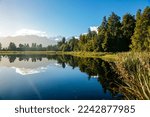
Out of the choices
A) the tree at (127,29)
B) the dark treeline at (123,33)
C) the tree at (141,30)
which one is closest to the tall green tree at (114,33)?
the dark treeline at (123,33)

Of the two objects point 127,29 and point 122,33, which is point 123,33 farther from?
point 127,29

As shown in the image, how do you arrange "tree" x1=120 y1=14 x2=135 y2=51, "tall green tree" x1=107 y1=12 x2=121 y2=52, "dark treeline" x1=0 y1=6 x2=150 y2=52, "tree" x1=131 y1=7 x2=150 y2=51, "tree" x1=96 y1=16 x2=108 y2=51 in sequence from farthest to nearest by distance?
"tree" x1=96 y1=16 x2=108 y2=51, "tall green tree" x1=107 y1=12 x2=121 y2=52, "tree" x1=120 y1=14 x2=135 y2=51, "dark treeline" x1=0 y1=6 x2=150 y2=52, "tree" x1=131 y1=7 x2=150 y2=51

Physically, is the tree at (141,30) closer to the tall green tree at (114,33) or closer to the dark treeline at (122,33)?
the dark treeline at (122,33)

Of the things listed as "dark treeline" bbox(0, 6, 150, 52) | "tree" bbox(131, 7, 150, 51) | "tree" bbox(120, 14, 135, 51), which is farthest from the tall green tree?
"tree" bbox(131, 7, 150, 51)

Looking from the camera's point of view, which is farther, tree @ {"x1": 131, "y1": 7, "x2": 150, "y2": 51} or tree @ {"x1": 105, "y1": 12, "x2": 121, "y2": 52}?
tree @ {"x1": 105, "y1": 12, "x2": 121, "y2": 52}

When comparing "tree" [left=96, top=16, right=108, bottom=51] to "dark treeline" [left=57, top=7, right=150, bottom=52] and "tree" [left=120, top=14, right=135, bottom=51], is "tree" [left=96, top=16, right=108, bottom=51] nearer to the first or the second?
"dark treeline" [left=57, top=7, right=150, bottom=52]

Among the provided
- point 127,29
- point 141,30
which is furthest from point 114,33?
point 141,30

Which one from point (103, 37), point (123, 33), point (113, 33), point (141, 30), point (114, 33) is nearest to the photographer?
point (141, 30)

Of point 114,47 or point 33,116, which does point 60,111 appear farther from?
point 114,47

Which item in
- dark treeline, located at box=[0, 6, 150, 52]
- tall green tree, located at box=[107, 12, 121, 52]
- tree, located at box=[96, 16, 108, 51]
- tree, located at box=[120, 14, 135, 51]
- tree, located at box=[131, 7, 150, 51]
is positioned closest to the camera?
tree, located at box=[131, 7, 150, 51]

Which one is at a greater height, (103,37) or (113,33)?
(113,33)

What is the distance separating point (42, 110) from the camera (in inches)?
144

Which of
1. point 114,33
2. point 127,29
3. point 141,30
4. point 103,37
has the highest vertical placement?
point 127,29

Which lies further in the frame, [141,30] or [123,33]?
[123,33]
